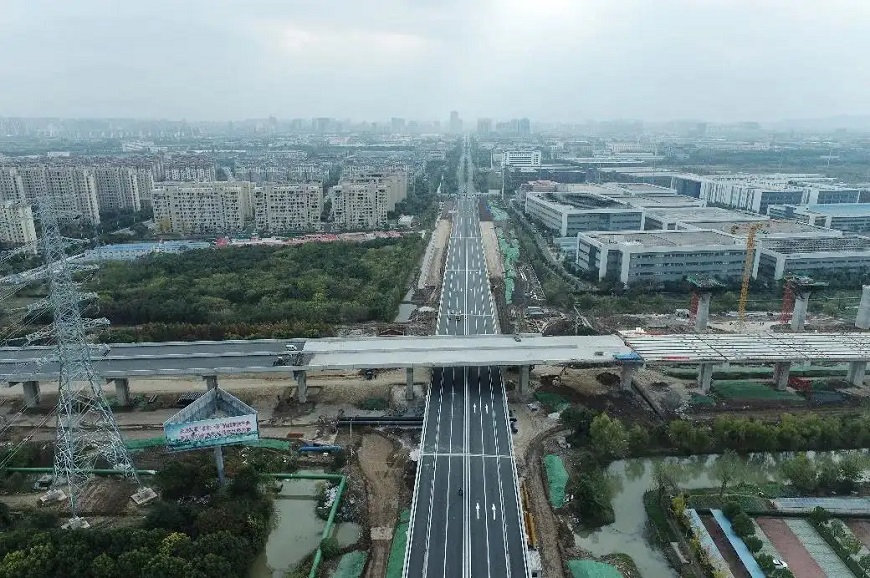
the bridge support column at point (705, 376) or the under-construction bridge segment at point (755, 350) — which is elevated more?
the under-construction bridge segment at point (755, 350)

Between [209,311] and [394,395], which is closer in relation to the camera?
[394,395]

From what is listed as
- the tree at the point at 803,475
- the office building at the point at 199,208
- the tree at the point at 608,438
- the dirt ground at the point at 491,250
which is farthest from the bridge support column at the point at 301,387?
the office building at the point at 199,208

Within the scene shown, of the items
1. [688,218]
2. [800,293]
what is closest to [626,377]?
[800,293]

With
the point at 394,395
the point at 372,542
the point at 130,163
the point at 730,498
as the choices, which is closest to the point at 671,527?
the point at 730,498

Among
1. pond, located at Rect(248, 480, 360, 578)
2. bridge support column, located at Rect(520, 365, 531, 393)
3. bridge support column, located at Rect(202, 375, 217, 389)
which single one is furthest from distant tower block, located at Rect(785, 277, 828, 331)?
bridge support column, located at Rect(202, 375, 217, 389)

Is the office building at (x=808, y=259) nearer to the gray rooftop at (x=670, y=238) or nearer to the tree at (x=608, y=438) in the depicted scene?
the gray rooftop at (x=670, y=238)

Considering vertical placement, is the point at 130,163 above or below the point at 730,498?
above

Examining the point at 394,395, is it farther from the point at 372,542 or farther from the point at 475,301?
the point at 475,301
